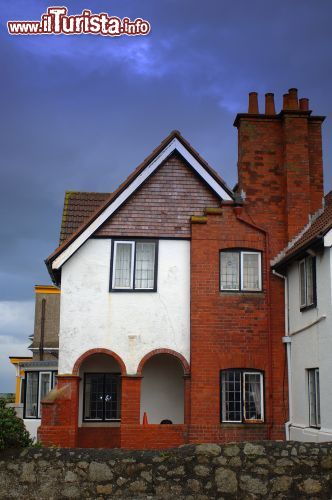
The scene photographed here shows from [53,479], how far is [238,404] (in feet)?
32.3

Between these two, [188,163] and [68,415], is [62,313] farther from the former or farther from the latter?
[188,163]

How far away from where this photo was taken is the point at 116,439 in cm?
2022

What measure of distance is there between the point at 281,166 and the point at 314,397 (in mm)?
7075

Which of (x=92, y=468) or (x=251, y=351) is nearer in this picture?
(x=92, y=468)

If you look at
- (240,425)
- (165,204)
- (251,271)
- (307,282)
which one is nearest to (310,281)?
(307,282)

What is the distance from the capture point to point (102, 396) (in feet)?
68.3

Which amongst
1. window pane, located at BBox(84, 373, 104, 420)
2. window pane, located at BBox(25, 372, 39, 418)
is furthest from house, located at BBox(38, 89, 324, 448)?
window pane, located at BBox(25, 372, 39, 418)

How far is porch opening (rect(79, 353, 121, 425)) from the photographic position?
20.7 m

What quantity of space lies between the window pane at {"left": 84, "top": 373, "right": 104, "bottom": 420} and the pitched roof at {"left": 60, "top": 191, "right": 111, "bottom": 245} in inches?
Answer: 179

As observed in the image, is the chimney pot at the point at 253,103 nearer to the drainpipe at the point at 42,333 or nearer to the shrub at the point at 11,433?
the shrub at the point at 11,433

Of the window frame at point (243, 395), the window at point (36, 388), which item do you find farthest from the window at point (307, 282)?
the window at point (36, 388)

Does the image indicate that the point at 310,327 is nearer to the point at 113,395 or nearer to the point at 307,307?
the point at 307,307

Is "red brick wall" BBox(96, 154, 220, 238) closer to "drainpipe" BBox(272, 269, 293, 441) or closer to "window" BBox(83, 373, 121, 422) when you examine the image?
"drainpipe" BBox(272, 269, 293, 441)

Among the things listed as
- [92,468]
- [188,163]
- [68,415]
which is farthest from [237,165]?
[92,468]
